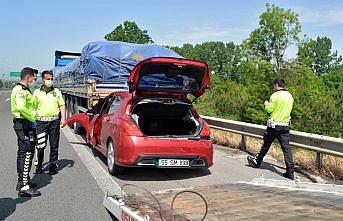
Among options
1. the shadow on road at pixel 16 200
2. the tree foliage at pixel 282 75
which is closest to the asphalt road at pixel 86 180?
the shadow on road at pixel 16 200

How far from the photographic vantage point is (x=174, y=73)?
22.6ft

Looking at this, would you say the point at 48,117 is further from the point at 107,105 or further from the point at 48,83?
the point at 107,105

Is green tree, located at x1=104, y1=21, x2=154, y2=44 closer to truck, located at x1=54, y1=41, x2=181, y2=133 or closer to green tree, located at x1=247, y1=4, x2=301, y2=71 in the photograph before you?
green tree, located at x1=247, y1=4, x2=301, y2=71

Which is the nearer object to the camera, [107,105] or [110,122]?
[110,122]

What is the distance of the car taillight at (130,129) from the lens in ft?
21.0

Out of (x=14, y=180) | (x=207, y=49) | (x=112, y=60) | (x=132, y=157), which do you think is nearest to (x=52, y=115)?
(x=14, y=180)

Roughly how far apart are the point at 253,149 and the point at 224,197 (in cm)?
555

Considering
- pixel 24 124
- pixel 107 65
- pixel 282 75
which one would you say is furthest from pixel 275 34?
pixel 24 124

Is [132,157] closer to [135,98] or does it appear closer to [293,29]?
[135,98]

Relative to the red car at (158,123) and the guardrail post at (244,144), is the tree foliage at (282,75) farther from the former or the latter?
the red car at (158,123)

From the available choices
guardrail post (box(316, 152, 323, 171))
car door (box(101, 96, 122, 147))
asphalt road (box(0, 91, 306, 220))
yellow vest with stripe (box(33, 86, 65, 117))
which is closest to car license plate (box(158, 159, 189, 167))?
asphalt road (box(0, 91, 306, 220))

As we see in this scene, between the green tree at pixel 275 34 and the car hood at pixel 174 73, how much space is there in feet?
105

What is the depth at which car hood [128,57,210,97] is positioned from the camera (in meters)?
6.45

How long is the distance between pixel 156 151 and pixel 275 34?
33808 mm
